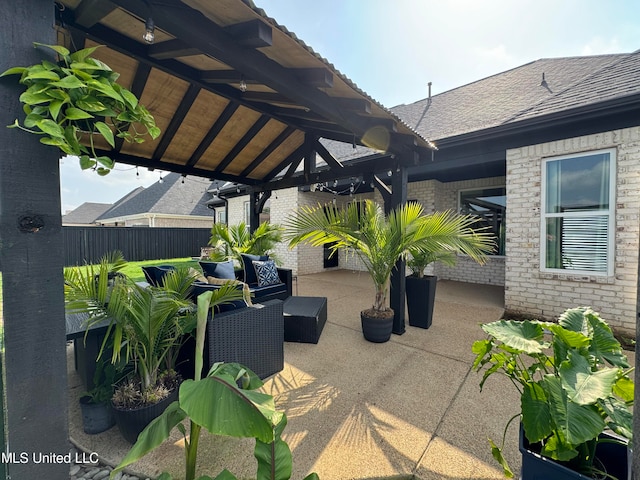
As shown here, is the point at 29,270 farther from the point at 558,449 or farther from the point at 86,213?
the point at 86,213

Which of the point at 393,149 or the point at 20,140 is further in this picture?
the point at 393,149

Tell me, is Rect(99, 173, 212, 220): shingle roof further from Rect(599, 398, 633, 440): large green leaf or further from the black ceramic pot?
Rect(599, 398, 633, 440): large green leaf

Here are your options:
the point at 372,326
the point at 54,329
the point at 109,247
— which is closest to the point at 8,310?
the point at 54,329

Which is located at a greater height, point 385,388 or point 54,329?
point 54,329

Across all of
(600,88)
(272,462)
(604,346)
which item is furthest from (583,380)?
(600,88)

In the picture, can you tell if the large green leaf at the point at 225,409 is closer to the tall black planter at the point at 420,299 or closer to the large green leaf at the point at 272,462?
the large green leaf at the point at 272,462

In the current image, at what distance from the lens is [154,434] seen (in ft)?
4.24

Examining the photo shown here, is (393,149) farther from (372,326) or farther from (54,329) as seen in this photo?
(54,329)

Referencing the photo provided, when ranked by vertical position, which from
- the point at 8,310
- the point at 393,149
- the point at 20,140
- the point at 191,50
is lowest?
the point at 8,310

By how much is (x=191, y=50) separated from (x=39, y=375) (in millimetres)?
2392

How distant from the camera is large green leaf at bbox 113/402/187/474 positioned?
47.1 inches

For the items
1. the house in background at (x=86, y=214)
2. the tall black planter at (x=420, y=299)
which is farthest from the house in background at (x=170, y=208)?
the tall black planter at (x=420, y=299)

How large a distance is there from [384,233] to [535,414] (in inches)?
98.3

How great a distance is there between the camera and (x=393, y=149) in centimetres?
396
